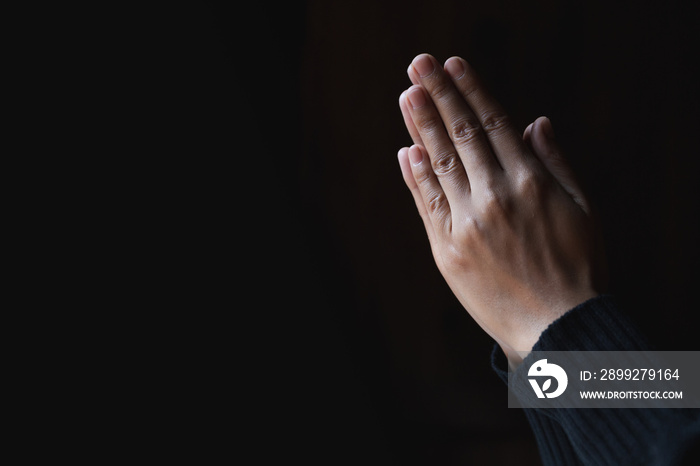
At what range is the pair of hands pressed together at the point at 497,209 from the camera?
1.89 ft

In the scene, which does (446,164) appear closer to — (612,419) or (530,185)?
(530,185)

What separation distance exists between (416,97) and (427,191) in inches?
4.2

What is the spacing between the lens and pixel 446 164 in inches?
25.0

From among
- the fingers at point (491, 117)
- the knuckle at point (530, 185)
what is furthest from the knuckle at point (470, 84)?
the knuckle at point (530, 185)

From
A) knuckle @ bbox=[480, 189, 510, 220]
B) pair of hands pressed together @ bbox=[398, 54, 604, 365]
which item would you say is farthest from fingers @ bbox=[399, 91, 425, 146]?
knuckle @ bbox=[480, 189, 510, 220]

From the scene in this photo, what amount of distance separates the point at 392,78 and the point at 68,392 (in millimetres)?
657

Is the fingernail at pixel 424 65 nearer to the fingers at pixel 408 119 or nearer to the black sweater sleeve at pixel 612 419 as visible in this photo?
the fingers at pixel 408 119

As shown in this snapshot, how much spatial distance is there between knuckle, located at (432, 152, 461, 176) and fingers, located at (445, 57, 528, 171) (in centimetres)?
4

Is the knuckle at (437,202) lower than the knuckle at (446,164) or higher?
lower

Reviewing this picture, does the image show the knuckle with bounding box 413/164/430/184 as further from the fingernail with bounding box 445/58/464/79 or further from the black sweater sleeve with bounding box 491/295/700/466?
the black sweater sleeve with bounding box 491/295/700/466

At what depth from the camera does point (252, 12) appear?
85cm

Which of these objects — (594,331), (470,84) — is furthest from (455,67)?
(594,331)

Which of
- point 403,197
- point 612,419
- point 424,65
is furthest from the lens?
point 403,197

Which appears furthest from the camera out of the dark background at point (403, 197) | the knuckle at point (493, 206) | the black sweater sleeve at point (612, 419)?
the dark background at point (403, 197)
